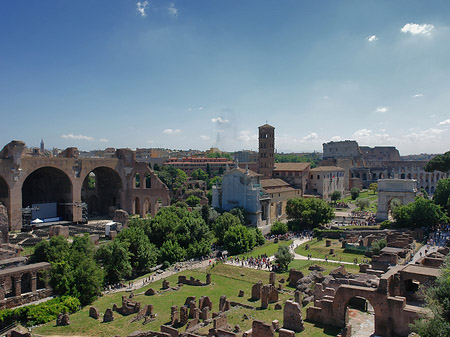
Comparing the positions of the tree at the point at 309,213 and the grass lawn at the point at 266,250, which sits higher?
the tree at the point at 309,213

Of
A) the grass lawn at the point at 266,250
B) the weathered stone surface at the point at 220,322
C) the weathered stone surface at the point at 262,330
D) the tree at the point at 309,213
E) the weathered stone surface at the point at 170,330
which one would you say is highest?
the tree at the point at 309,213

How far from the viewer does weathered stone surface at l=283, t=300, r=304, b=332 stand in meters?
21.2

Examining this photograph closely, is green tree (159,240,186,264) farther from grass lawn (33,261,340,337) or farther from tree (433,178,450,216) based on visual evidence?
tree (433,178,450,216)

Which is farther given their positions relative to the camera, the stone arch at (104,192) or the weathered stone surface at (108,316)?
the stone arch at (104,192)

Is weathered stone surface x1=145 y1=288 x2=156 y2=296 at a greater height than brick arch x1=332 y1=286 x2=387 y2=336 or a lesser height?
lesser

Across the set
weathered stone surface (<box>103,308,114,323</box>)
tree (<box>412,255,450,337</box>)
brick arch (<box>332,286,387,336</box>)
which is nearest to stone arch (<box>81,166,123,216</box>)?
weathered stone surface (<box>103,308,114,323</box>)

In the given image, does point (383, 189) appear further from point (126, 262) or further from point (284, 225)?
point (126, 262)

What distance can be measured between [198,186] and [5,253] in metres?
61.7

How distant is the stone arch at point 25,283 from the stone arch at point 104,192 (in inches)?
1376

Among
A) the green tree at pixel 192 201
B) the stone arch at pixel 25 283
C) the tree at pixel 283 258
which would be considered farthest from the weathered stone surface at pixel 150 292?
the green tree at pixel 192 201

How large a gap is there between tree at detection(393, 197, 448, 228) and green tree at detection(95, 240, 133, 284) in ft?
106

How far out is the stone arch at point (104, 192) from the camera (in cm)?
6638

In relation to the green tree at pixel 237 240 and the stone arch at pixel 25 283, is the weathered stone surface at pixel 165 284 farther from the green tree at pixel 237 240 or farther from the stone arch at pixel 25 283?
the green tree at pixel 237 240

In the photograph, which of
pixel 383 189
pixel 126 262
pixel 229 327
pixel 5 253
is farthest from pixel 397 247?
pixel 5 253
